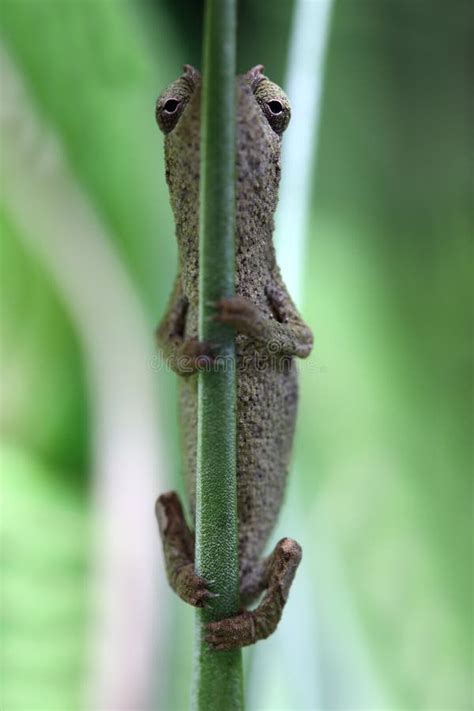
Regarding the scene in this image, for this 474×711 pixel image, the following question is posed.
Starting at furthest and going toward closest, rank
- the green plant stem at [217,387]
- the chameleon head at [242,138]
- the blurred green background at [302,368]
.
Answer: the blurred green background at [302,368] → the chameleon head at [242,138] → the green plant stem at [217,387]

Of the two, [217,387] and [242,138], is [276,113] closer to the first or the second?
[242,138]

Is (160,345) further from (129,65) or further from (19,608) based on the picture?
(129,65)

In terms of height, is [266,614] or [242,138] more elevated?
[242,138]

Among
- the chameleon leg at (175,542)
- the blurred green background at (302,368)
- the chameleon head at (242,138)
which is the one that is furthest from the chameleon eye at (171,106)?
the blurred green background at (302,368)

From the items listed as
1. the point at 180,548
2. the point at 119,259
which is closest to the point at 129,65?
the point at 119,259

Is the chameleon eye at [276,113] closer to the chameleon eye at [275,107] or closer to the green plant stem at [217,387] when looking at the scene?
the chameleon eye at [275,107]

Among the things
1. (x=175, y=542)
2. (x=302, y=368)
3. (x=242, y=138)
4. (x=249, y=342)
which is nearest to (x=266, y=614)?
(x=175, y=542)
